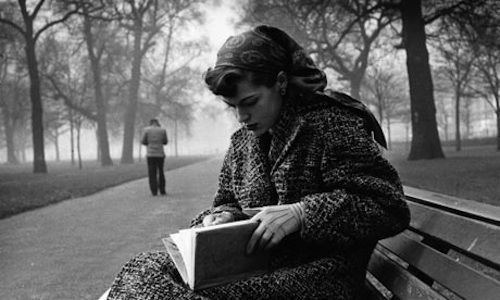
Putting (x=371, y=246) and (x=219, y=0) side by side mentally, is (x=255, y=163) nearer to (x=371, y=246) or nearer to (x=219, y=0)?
(x=371, y=246)

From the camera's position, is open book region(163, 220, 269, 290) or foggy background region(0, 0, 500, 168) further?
foggy background region(0, 0, 500, 168)

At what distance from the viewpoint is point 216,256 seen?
1484 mm

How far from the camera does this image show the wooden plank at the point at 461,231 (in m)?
1.35

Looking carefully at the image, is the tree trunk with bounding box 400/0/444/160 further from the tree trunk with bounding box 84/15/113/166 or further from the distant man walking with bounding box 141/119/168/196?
the tree trunk with bounding box 84/15/113/166

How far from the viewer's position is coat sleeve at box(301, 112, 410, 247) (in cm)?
158

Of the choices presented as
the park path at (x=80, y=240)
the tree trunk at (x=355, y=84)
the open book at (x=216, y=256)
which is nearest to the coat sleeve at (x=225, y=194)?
the open book at (x=216, y=256)

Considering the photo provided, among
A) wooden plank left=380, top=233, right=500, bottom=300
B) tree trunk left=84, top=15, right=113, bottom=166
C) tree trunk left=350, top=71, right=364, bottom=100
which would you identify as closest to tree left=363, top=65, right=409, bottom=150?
tree trunk left=350, top=71, right=364, bottom=100

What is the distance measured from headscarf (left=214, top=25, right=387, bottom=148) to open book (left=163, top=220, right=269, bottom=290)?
23.1 inches

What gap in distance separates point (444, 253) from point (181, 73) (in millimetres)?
35868

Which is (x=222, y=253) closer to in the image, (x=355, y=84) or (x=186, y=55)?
(x=355, y=84)

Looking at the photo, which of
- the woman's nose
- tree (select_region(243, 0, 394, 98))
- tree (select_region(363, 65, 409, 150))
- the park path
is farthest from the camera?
tree (select_region(363, 65, 409, 150))

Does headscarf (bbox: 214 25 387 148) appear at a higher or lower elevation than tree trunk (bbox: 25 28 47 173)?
lower

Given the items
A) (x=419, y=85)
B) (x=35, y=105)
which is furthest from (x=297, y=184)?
(x=35, y=105)

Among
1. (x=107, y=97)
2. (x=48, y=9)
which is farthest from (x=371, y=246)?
(x=107, y=97)
